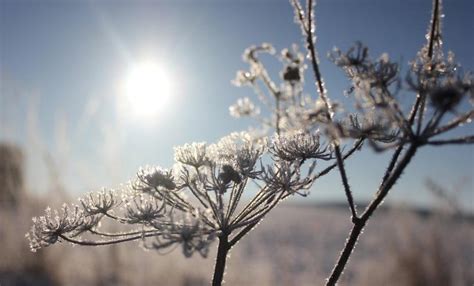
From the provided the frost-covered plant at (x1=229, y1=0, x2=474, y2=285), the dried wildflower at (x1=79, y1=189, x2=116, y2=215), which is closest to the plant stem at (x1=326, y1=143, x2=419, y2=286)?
the frost-covered plant at (x1=229, y1=0, x2=474, y2=285)

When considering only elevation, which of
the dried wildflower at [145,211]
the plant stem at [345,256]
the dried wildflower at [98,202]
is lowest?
the plant stem at [345,256]

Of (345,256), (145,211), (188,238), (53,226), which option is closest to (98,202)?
(53,226)

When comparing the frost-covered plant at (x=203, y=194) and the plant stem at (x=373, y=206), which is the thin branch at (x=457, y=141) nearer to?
the plant stem at (x=373, y=206)

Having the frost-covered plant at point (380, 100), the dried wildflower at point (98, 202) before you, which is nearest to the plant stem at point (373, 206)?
the frost-covered plant at point (380, 100)

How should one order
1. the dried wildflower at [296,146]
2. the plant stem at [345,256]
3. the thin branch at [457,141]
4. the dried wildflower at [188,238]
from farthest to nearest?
the dried wildflower at [296,146]
the plant stem at [345,256]
the thin branch at [457,141]
the dried wildflower at [188,238]

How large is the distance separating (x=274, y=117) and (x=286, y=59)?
19cm

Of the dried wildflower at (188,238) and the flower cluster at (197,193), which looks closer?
the dried wildflower at (188,238)

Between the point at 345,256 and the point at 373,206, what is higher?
the point at 373,206

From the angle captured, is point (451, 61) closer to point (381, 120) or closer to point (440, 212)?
point (381, 120)

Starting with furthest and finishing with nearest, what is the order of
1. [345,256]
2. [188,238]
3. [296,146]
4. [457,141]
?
1. [296,146]
2. [345,256]
3. [457,141]
4. [188,238]

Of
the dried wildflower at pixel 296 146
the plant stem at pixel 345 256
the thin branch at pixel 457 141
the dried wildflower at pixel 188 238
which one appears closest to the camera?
the dried wildflower at pixel 188 238

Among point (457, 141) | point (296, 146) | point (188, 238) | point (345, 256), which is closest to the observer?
point (188, 238)

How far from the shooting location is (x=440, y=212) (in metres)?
8.02

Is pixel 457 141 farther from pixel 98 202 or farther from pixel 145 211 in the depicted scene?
pixel 98 202
